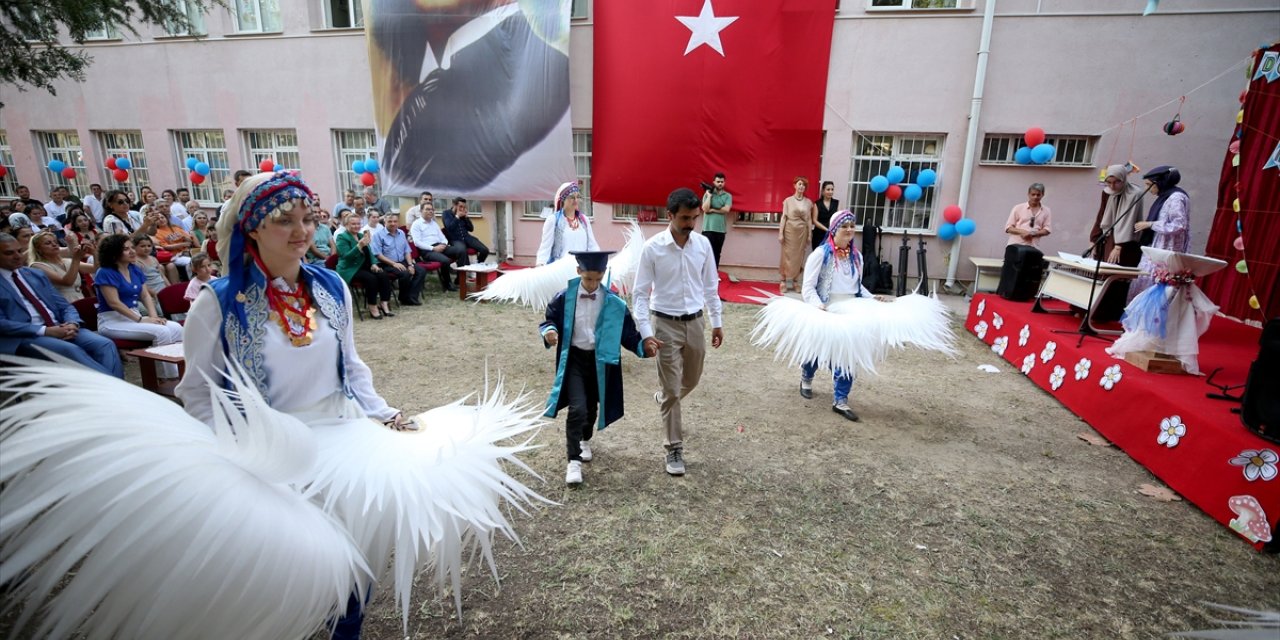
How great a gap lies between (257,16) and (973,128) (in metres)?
14.9

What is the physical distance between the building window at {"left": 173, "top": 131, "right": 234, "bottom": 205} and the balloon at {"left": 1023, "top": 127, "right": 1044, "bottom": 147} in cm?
1653

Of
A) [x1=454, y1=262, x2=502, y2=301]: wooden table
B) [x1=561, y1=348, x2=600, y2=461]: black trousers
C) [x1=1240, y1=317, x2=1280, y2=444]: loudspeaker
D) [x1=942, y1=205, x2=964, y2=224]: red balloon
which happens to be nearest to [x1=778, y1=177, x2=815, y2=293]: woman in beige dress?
[x1=942, y1=205, x2=964, y2=224]: red balloon

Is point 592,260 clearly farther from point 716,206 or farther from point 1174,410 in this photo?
point 716,206

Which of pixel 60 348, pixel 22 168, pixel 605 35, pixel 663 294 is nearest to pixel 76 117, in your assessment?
pixel 22 168

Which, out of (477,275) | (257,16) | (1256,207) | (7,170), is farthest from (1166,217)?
(7,170)

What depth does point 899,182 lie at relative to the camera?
400 inches

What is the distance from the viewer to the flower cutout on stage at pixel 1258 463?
3303 mm

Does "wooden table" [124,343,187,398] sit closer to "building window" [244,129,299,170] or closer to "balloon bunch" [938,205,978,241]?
"building window" [244,129,299,170]

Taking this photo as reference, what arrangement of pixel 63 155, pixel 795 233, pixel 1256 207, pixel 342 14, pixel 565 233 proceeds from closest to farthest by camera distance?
pixel 565 233 < pixel 1256 207 < pixel 795 233 < pixel 342 14 < pixel 63 155

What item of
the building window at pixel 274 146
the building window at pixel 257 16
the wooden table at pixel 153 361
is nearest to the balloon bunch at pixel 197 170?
the building window at pixel 274 146

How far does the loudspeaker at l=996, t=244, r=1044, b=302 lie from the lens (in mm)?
7359

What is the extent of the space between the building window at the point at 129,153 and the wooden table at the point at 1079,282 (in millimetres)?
18606

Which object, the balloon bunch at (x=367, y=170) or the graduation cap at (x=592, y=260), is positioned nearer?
the graduation cap at (x=592, y=260)

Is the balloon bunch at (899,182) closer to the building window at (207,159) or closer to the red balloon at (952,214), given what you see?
the red balloon at (952,214)
